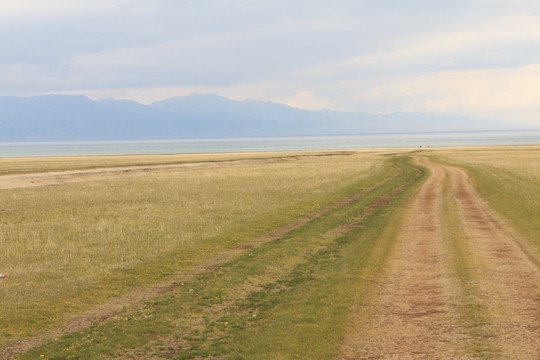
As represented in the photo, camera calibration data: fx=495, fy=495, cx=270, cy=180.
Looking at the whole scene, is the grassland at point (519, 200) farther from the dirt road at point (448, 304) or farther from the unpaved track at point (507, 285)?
the dirt road at point (448, 304)

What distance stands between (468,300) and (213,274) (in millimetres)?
7316

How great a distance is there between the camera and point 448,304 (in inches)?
427

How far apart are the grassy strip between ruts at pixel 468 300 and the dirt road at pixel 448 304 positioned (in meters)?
→ 0.02

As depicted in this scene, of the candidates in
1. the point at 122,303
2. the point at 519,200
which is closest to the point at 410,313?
the point at 122,303

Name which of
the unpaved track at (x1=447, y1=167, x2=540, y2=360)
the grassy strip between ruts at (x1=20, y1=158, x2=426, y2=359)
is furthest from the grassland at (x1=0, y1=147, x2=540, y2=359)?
the unpaved track at (x1=447, y1=167, x2=540, y2=360)

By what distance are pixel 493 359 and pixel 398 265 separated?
648 centimetres

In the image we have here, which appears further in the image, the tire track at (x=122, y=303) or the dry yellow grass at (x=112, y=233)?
the dry yellow grass at (x=112, y=233)

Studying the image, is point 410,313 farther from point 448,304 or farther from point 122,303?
point 122,303

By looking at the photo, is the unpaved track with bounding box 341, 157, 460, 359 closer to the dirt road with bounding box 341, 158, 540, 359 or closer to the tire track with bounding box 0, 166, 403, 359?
the dirt road with bounding box 341, 158, 540, 359

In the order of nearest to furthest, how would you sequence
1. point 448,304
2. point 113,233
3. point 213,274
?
point 448,304 < point 213,274 < point 113,233

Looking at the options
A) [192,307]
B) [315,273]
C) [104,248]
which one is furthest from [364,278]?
[104,248]

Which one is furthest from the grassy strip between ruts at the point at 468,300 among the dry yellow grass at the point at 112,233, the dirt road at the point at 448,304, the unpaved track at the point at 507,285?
the dry yellow grass at the point at 112,233

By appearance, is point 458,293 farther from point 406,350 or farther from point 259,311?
point 259,311

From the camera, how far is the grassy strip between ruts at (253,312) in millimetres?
9227
